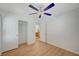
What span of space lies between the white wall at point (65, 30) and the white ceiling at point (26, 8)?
0.35 ft

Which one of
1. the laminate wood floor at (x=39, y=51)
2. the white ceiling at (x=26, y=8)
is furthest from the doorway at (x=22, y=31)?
the white ceiling at (x=26, y=8)

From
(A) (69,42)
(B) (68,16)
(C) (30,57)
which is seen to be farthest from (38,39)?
(B) (68,16)

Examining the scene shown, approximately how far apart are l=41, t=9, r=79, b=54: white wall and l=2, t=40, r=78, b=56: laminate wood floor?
12cm

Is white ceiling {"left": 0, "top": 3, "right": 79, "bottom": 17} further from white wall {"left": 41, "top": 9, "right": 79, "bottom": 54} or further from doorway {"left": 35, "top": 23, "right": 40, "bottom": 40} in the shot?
doorway {"left": 35, "top": 23, "right": 40, "bottom": 40}

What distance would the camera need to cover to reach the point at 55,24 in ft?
5.33

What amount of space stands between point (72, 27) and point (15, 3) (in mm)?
1207

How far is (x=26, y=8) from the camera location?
4.88 ft

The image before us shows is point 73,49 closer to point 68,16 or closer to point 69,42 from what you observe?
point 69,42

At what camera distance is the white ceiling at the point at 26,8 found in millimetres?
1392

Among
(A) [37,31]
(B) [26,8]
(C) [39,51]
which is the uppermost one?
(B) [26,8]

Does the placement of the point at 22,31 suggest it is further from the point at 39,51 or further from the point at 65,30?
the point at 65,30

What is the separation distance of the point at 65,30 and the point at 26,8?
907 millimetres

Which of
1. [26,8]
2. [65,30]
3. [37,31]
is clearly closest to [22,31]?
[37,31]

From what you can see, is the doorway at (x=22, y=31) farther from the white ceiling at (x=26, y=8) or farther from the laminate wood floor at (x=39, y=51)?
the white ceiling at (x=26, y=8)
